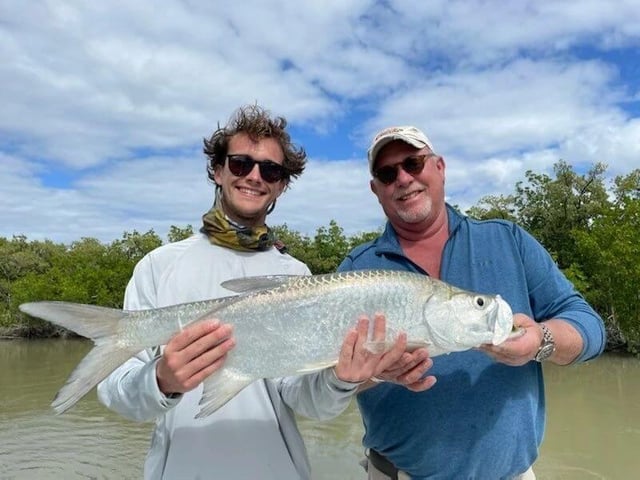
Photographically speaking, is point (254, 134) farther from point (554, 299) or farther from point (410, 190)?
point (554, 299)

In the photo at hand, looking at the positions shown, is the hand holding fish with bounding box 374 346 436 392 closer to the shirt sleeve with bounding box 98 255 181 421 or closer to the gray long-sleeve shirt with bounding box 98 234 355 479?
the gray long-sleeve shirt with bounding box 98 234 355 479

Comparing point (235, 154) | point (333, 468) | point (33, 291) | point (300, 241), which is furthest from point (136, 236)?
point (235, 154)

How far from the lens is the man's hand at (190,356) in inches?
108

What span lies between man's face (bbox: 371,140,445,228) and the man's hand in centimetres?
171

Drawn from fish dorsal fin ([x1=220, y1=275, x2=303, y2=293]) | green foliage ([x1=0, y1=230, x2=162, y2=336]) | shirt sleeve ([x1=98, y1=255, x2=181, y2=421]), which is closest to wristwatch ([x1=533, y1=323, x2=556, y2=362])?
fish dorsal fin ([x1=220, y1=275, x2=303, y2=293])

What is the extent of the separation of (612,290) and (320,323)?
33807 mm

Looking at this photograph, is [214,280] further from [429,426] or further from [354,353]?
[429,426]

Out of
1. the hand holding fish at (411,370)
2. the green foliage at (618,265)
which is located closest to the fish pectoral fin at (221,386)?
the hand holding fish at (411,370)

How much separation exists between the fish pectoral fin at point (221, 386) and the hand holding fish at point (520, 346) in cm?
134

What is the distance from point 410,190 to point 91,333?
228cm

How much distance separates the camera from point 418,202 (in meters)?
3.97

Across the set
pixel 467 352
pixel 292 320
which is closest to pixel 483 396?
pixel 467 352

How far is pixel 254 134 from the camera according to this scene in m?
3.68

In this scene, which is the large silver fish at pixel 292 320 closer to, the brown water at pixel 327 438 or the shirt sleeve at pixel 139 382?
the shirt sleeve at pixel 139 382
